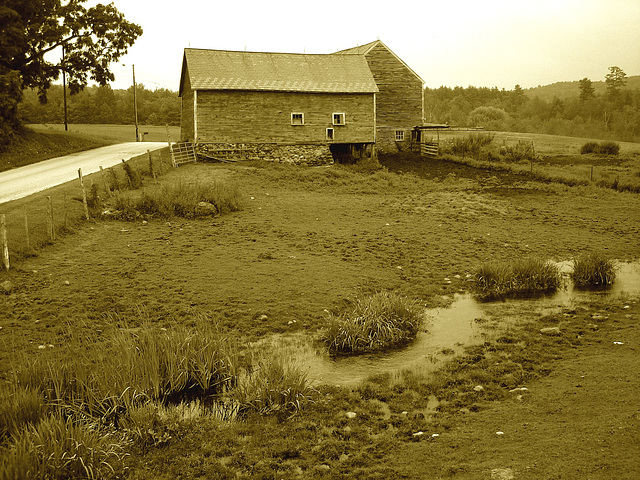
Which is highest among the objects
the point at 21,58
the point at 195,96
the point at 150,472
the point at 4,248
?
the point at 21,58

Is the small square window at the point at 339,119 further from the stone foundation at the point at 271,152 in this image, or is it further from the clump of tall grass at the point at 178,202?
the clump of tall grass at the point at 178,202

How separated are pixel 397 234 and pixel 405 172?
54.7 feet

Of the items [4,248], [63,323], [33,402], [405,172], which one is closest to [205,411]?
[33,402]

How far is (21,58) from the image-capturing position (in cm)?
3525

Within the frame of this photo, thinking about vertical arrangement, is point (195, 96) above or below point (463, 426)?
above

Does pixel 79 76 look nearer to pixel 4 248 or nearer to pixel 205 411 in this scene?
pixel 4 248

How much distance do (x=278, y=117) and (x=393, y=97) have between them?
Result: 1074cm

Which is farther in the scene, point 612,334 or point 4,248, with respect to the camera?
point 4,248

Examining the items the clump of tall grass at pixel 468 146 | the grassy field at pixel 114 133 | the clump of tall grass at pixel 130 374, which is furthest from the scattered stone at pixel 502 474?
the grassy field at pixel 114 133

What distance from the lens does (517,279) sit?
1499 centimetres

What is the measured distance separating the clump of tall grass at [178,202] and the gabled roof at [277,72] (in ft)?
46.6

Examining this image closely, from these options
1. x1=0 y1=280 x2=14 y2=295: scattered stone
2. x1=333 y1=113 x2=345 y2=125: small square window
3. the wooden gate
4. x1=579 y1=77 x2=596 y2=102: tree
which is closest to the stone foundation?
the wooden gate

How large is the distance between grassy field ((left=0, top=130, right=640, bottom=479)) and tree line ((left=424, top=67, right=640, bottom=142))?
68129mm

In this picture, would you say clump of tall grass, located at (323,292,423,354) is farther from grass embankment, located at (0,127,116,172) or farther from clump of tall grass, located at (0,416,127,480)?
grass embankment, located at (0,127,116,172)
